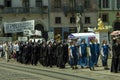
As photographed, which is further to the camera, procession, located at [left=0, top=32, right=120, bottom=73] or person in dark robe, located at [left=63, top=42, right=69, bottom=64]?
person in dark robe, located at [left=63, top=42, right=69, bottom=64]

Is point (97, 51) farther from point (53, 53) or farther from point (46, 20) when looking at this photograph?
point (46, 20)

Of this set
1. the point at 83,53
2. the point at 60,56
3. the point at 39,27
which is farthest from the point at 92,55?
the point at 39,27

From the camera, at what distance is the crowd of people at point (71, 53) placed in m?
27.1

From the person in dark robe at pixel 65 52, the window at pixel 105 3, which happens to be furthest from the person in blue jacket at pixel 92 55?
the window at pixel 105 3

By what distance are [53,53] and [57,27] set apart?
148 feet

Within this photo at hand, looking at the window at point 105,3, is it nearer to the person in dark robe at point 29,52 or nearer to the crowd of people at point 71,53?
the crowd of people at point 71,53

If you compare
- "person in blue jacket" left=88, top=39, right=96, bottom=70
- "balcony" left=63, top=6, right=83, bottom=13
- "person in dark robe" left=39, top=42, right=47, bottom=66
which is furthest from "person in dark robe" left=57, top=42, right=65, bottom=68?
"balcony" left=63, top=6, right=83, bottom=13

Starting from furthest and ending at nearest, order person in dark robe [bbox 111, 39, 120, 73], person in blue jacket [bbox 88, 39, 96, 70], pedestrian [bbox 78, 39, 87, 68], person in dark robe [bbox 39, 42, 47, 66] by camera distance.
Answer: person in dark robe [bbox 39, 42, 47, 66], pedestrian [bbox 78, 39, 87, 68], person in blue jacket [bbox 88, 39, 96, 70], person in dark robe [bbox 111, 39, 120, 73]

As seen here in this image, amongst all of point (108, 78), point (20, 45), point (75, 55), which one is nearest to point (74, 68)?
point (75, 55)

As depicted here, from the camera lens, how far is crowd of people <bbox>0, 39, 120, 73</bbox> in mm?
27112

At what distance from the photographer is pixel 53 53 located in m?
32.2

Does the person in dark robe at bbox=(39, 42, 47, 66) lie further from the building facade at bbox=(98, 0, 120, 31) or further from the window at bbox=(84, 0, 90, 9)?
the building facade at bbox=(98, 0, 120, 31)

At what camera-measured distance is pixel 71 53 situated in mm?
28734

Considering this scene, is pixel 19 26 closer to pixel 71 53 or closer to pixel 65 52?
pixel 65 52
